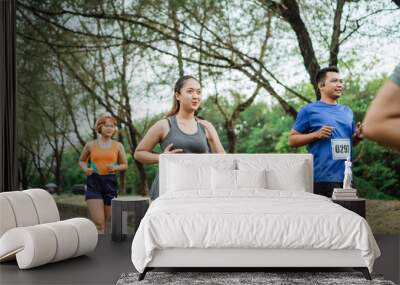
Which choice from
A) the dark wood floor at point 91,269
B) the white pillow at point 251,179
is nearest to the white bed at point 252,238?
the dark wood floor at point 91,269

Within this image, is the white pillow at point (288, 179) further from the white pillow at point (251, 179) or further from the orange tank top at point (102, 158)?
the orange tank top at point (102, 158)

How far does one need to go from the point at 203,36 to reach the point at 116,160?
1.75m

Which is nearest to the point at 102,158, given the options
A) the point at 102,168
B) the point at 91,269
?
the point at 102,168

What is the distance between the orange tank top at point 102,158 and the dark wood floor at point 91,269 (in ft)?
4.48

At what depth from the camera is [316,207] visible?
4.65 metres

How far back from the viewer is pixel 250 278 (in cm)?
443

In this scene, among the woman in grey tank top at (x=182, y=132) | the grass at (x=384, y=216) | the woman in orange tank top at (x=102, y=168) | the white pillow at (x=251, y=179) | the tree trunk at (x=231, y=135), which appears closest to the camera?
the white pillow at (x=251, y=179)

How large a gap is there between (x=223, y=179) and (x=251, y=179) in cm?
26

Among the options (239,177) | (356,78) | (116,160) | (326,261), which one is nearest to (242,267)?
(326,261)

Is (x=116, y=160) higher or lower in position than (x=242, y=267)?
higher

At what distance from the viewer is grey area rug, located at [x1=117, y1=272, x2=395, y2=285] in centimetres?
431

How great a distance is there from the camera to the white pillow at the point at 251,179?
594 centimetres

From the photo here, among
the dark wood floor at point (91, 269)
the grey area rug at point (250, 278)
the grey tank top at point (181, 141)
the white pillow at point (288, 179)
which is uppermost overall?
the grey tank top at point (181, 141)

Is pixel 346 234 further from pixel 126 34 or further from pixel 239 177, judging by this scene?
pixel 126 34
